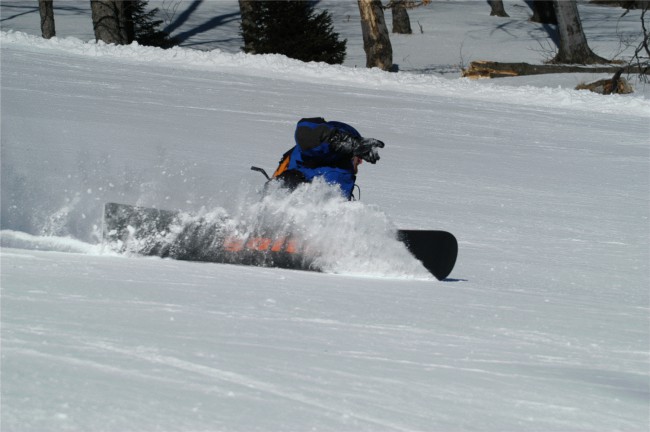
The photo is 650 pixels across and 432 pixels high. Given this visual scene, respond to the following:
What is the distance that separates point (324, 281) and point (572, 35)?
17.7 metres

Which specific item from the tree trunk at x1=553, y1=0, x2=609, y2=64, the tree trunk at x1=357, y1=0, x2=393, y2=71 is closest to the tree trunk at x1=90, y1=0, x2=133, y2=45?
the tree trunk at x1=357, y1=0, x2=393, y2=71

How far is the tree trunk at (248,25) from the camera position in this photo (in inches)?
890

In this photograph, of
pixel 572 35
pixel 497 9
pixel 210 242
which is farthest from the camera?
pixel 497 9

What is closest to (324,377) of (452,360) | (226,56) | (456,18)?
(452,360)

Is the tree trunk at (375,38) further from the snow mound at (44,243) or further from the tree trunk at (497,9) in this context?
the snow mound at (44,243)

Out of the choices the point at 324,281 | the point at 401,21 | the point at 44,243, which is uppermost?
the point at 401,21

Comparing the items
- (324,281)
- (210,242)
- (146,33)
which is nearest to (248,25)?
(146,33)

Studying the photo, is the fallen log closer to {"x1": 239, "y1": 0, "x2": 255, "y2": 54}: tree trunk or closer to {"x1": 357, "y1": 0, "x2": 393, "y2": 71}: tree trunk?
{"x1": 357, "y1": 0, "x2": 393, "y2": 71}: tree trunk

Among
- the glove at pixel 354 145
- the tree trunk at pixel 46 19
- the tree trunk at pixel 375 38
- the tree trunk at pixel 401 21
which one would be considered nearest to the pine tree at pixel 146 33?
the tree trunk at pixel 46 19

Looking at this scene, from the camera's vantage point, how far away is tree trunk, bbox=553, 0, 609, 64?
2102 centimetres

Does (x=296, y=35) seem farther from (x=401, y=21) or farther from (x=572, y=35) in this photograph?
(x=401, y=21)

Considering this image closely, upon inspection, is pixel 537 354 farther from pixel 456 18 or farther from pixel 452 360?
pixel 456 18

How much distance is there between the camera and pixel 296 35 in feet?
71.0

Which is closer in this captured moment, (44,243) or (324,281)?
(324,281)
